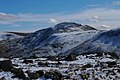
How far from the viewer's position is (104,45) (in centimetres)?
9888

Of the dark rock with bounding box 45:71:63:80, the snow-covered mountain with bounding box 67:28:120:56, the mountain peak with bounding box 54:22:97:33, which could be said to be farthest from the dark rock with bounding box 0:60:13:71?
the mountain peak with bounding box 54:22:97:33

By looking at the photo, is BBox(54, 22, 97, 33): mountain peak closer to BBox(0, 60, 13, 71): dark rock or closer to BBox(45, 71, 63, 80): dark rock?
BBox(0, 60, 13, 71): dark rock

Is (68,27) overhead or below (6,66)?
overhead

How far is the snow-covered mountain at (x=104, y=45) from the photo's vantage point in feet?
304

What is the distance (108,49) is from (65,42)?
116 feet

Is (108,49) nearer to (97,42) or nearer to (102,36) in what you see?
(97,42)

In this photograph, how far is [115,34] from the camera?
10956 cm

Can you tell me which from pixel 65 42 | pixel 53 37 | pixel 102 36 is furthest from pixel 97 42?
pixel 53 37

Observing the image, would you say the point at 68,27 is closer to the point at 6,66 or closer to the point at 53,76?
the point at 6,66

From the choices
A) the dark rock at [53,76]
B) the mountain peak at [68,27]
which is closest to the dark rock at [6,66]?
the dark rock at [53,76]

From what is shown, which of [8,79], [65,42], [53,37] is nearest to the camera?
[8,79]

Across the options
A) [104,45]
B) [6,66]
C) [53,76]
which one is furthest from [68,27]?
[53,76]

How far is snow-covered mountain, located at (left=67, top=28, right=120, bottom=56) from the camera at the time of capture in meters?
92.7

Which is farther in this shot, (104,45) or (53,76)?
(104,45)
